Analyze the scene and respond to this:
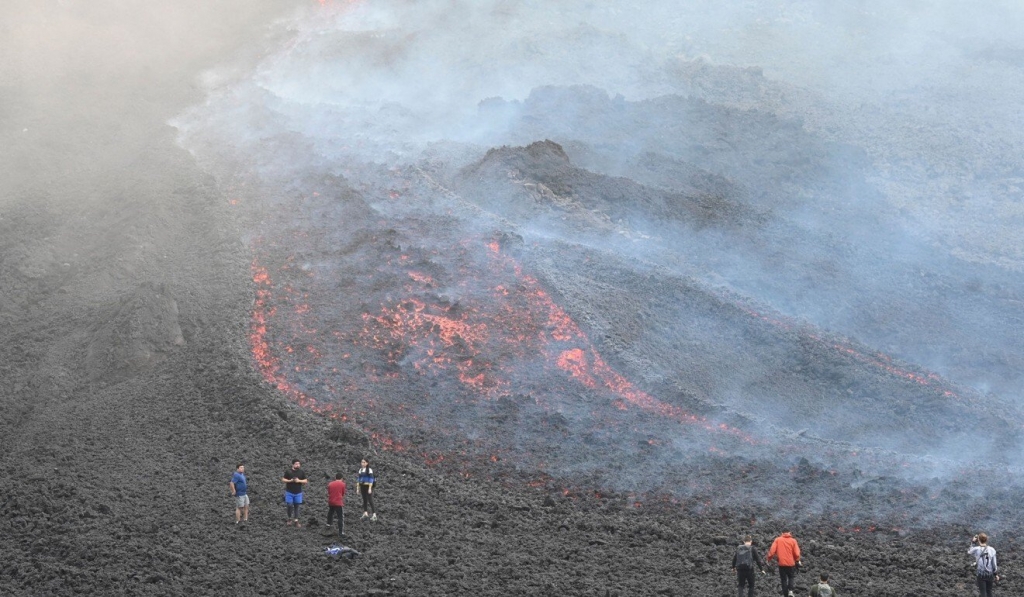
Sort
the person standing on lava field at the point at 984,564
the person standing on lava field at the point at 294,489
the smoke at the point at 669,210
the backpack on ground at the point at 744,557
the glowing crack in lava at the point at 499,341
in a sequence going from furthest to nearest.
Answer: the glowing crack in lava at the point at 499,341
the smoke at the point at 669,210
the person standing on lava field at the point at 294,489
the person standing on lava field at the point at 984,564
the backpack on ground at the point at 744,557

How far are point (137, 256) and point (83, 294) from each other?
199 cm

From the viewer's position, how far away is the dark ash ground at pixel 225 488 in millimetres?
16844

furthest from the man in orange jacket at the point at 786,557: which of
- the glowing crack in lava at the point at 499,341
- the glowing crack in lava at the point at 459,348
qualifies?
the glowing crack in lava at the point at 499,341

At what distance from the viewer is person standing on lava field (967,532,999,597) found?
51.7ft

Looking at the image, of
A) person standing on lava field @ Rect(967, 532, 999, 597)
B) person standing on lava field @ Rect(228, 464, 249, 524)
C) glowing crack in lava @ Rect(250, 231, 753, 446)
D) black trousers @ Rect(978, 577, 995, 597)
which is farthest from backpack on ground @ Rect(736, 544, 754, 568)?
person standing on lava field @ Rect(228, 464, 249, 524)

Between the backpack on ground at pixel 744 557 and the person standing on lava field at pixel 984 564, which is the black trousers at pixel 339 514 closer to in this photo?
the backpack on ground at pixel 744 557

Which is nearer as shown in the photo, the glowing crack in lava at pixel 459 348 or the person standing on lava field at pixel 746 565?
the person standing on lava field at pixel 746 565

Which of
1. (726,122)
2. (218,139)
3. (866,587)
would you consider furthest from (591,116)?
(866,587)

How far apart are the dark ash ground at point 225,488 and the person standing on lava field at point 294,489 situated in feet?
0.96

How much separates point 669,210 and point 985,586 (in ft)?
65.0

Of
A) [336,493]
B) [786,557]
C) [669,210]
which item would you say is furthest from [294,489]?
[669,210]

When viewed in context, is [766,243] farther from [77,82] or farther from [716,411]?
[77,82]

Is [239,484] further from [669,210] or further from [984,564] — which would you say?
[669,210]

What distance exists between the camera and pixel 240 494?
59.0 feet
